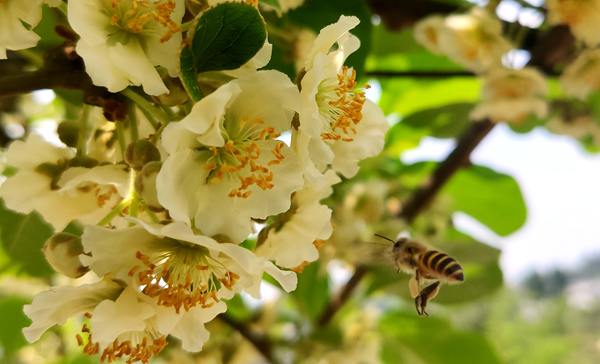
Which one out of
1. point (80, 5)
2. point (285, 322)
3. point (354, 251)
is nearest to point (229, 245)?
point (80, 5)

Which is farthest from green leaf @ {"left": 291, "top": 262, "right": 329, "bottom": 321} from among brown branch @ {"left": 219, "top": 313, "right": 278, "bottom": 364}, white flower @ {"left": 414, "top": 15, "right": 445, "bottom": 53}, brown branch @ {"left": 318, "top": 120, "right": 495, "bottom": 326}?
white flower @ {"left": 414, "top": 15, "right": 445, "bottom": 53}

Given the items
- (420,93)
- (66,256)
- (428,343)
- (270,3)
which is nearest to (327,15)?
(270,3)

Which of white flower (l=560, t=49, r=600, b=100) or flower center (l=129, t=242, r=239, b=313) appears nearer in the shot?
flower center (l=129, t=242, r=239, b=313)

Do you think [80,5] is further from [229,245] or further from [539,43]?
[539,43]

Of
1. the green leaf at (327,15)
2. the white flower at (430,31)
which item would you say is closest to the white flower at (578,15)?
the white flower at (430,31)

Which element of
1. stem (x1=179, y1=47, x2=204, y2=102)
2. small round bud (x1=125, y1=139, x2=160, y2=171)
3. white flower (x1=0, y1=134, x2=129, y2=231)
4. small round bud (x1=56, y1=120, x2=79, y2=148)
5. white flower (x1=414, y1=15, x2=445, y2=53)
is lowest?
white flower (x1=414, y1=15, x2=445, y2=53)

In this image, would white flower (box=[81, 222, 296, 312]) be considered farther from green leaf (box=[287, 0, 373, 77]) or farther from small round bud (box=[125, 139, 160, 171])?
green leaf (box=[287, 0, 373, 77])
